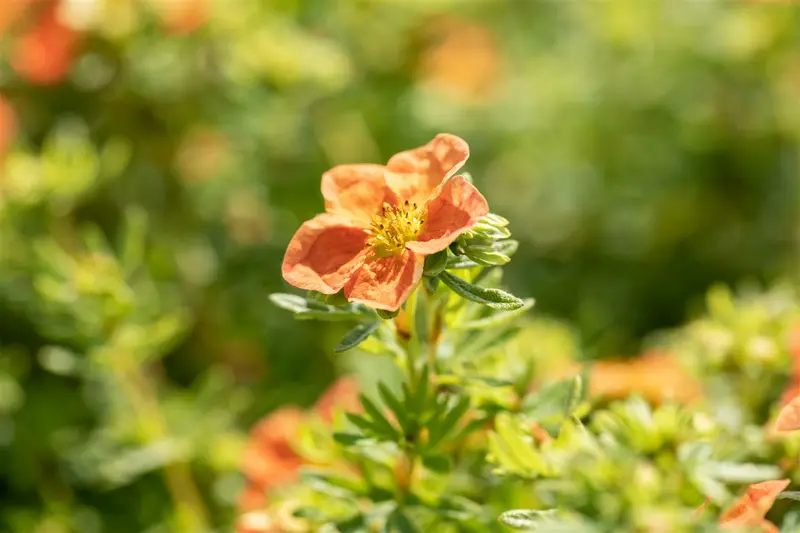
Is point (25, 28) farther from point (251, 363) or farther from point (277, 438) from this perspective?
point (277, 438)

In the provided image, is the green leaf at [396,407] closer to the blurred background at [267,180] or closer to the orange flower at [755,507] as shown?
the orange flower at [755,507]

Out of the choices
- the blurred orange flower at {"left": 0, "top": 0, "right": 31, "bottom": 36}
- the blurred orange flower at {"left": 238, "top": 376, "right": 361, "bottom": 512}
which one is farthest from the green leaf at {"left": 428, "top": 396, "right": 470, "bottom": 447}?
the blurred orange flower at {"left": 0, "top": 0, "right": 31, "bottom": 36}

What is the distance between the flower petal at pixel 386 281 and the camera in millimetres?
840

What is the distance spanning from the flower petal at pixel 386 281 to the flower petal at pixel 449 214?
21 millimetres

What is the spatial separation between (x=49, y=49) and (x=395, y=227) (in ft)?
3.75

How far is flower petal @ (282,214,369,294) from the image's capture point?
35.3 inches

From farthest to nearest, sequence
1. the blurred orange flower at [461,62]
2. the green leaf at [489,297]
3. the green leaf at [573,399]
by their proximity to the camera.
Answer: the blurred orange flower at [461,62] → the green leaf at [573,399] → the green leaf at [489,297]

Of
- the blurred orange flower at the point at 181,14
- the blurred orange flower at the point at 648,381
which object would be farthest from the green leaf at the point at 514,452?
the blurred orange flower at the point at 181,14

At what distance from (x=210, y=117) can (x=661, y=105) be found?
118cm

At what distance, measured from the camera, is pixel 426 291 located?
35.7 inches

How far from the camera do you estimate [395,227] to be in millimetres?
950

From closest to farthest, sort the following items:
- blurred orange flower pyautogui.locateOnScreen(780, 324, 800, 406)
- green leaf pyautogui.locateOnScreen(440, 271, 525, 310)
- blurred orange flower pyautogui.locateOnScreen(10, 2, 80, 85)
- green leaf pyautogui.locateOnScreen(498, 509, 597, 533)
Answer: green leaf pyautogui.locateOnScreen(498, 509, 597, 533) → green leaf pyautogui.locateOnScreen(440, 271, 525, 310) → blurred orange flower pyautogui.locateOnScreen(780, 324, 800, 406) → blurred orange flower pyautogui.locateOnScreen(10, 2, 80, 85)

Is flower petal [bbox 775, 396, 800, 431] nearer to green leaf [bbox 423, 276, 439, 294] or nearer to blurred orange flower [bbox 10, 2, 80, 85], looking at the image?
green leaf [bbox 423, 276, 439, 294]

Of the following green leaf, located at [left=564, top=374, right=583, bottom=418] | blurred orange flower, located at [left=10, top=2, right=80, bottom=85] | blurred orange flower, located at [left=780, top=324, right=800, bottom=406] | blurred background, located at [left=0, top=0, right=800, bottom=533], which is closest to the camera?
green leaf, located at [left=564, top=374, right=583, bottom=418]
